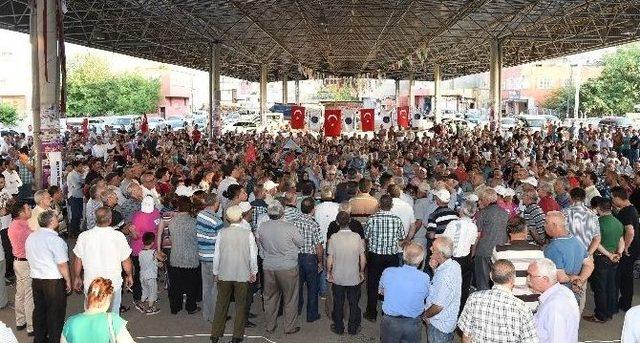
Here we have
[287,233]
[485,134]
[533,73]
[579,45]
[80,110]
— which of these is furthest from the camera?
[533,73]

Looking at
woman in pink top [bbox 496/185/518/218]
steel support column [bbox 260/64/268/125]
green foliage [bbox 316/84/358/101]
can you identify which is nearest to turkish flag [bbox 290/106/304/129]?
woman in pink top [bbox 496/185/518/218]

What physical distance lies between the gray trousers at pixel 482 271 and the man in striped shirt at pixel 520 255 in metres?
→ 1.77

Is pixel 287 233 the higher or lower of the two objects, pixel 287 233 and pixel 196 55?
the lower

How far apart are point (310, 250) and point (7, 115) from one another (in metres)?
48.7

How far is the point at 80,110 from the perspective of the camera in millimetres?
59750

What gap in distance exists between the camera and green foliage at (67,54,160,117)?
5919cm

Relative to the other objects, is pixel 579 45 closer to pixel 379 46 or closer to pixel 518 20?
pixel 518 20

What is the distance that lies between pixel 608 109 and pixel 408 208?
57.9m

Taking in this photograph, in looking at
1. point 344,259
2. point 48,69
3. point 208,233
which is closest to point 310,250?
point 344,259

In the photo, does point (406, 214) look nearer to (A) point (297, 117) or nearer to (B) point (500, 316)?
(B) point (500, 316)

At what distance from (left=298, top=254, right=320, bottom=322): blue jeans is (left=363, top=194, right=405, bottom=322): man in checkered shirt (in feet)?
2.25

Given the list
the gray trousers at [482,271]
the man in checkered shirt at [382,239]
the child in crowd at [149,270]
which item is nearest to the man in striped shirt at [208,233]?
the child in crowd at [149,270]

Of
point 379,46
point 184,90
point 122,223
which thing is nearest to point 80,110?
point 184,90

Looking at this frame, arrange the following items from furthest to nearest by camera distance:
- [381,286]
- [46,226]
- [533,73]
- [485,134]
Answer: [533,73] < [485,134] < [46,226] < [381,286]
